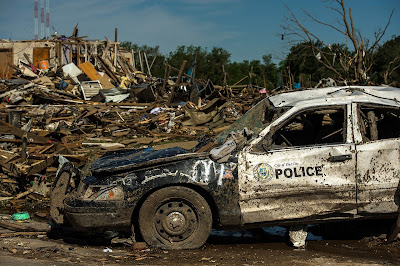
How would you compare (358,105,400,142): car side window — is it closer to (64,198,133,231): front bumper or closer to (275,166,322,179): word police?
(275,166,322,179): word police

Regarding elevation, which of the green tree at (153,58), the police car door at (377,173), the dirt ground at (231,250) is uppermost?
the green tree at (153,58)

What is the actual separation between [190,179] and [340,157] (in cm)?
166

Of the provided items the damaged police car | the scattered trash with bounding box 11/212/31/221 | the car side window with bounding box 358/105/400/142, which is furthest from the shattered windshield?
the scattered trash with bounding box 11/212/31/221

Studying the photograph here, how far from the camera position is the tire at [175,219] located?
509 cm

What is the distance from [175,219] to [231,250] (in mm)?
788

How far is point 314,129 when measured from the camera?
6.45m

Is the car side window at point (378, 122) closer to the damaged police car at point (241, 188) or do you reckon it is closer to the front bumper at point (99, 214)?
the damaged police car at point (241, 188)

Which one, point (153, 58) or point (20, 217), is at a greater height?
point (153, 58)

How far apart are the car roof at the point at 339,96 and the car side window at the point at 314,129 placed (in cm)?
12

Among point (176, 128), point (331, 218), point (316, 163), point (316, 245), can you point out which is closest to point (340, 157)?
point (316, 163)

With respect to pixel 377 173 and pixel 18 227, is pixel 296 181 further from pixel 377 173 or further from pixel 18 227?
pixel 18 227

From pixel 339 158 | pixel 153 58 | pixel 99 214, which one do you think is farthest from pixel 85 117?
pixel 153 58

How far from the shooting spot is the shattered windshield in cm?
552

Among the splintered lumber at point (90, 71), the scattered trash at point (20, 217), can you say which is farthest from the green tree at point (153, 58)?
the scattered trash at point (20, 217)
